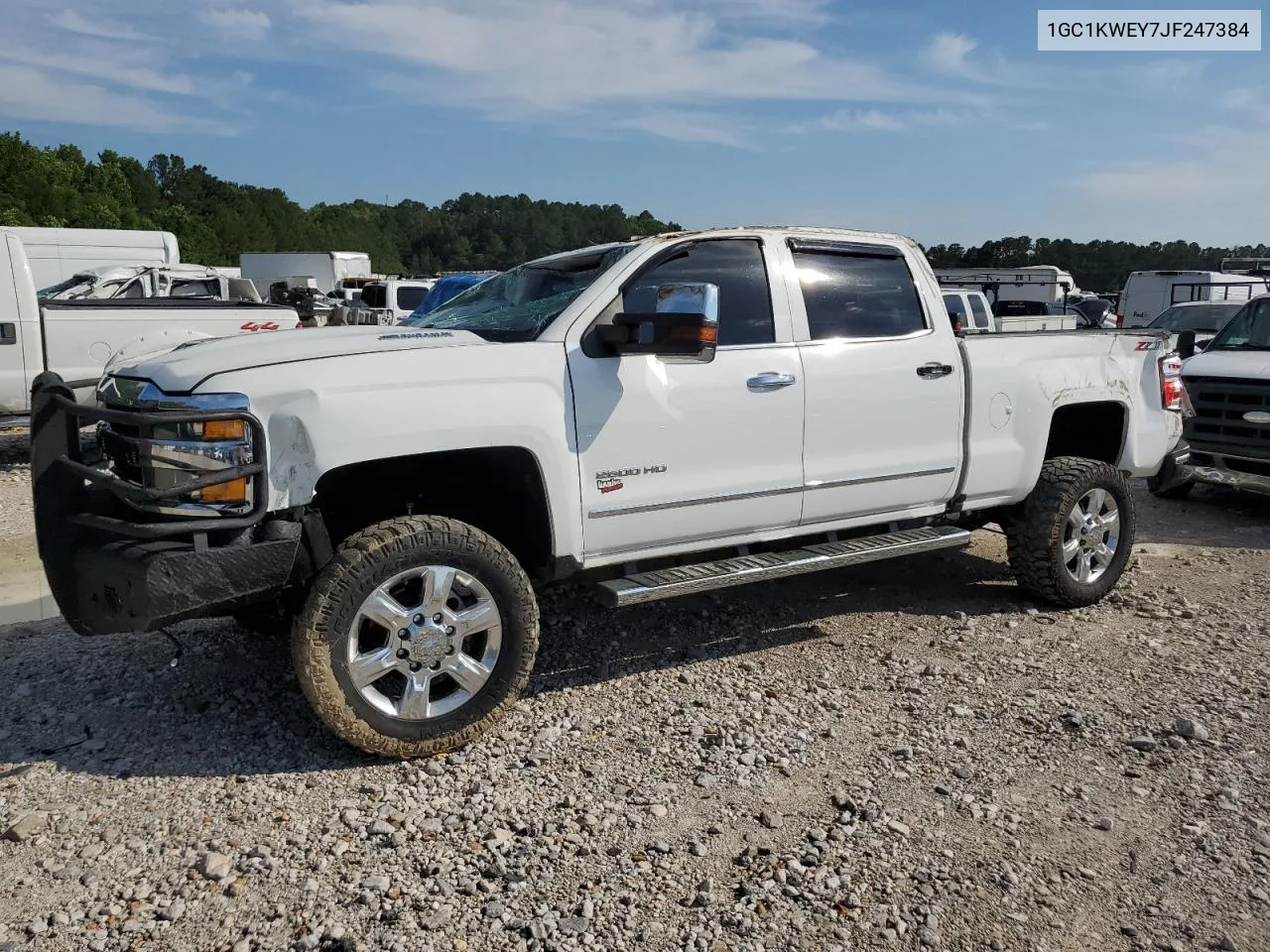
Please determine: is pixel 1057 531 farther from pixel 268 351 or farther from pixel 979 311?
pixel 979 311

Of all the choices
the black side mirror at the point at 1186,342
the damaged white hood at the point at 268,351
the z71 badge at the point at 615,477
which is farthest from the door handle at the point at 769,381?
the black side mirror at the point at 1186,342

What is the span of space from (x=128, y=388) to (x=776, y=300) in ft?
8.69

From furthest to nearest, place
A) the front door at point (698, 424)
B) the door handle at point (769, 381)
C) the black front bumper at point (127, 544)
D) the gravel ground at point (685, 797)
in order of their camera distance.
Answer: the door handle at point (769, 381), the front door at point (698, 424), the black front bumper at point (127, 544), the gravel ground at point (685, 797)

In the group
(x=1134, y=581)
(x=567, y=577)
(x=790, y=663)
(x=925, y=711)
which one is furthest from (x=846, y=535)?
(x=1134, y=581)

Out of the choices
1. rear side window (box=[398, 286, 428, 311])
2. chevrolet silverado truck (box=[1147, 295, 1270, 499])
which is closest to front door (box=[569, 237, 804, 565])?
chevrolet silverado truck (box=[1147, 295, 1270, 499])

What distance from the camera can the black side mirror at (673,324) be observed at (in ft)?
12.2

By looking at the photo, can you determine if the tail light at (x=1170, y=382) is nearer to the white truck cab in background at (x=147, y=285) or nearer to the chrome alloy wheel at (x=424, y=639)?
the chrome alloy wheel at (x=424, y=639)

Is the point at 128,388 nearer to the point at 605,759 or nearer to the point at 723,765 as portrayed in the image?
the point at 605,759

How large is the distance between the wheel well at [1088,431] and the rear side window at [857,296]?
1293 mm

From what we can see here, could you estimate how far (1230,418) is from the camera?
8258 mm

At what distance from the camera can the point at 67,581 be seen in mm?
3498

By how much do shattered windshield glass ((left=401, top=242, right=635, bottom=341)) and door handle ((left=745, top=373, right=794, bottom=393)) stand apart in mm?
775

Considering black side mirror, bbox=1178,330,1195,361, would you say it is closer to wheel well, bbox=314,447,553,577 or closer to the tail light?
the tail light

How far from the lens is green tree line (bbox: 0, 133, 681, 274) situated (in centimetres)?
4388
